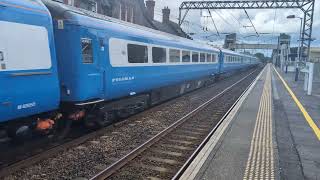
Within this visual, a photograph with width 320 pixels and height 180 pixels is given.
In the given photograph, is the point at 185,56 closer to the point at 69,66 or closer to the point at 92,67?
the point at 92,67

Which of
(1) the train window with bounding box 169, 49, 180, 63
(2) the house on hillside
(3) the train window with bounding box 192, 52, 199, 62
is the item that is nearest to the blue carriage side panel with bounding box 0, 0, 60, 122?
(1) the train window with bounding box 169, 49, 180, 63

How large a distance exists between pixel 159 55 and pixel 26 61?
796cm

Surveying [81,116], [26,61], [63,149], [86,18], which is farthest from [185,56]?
[26,61]

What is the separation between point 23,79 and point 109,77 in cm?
357

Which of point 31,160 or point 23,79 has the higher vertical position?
point 23,79

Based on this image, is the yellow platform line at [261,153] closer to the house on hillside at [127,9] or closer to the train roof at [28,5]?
the train roof at [28,5]

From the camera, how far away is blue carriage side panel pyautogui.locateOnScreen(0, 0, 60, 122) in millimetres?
6340

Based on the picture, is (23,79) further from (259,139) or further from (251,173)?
(259,139)

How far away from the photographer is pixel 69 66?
8.55m

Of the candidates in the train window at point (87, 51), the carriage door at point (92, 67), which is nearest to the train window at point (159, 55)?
the carriage door at point (92, 67)

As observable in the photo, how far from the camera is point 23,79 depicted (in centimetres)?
671

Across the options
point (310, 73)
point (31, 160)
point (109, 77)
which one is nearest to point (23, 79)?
point (31, 160)

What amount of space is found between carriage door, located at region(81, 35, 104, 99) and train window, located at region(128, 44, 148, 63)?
2029mm

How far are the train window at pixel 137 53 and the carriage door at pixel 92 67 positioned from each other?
2.03 metres
